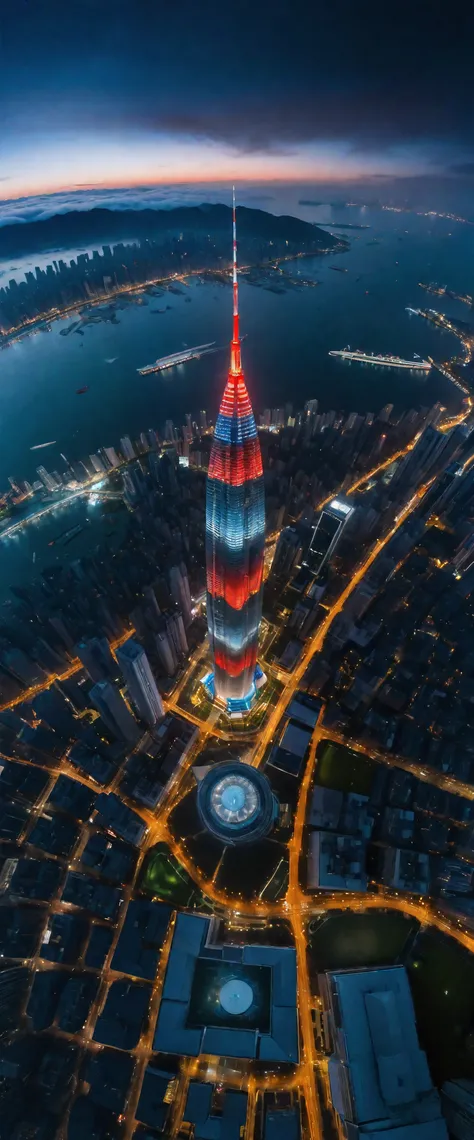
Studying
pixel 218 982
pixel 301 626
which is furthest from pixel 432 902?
pixel 301 626

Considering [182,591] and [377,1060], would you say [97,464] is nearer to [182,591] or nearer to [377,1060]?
[182,591]

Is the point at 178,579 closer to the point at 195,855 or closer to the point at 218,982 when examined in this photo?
the point at 195,855

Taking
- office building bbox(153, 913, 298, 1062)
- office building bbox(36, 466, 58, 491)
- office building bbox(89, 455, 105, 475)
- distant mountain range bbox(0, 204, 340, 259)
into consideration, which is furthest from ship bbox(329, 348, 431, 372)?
office building bbox(153, 913, 298, 1062)

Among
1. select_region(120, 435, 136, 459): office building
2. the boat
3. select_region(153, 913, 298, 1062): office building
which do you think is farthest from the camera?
select_region(120, 435, 136, 459): office building

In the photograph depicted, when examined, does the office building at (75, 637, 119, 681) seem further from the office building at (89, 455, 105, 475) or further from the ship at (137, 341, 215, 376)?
the ship at (137, 341, 215, 376)

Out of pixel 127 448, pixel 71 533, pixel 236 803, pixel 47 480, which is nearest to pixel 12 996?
pixel 236 803

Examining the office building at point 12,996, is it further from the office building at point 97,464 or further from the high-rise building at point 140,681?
the office building at point 97,464
